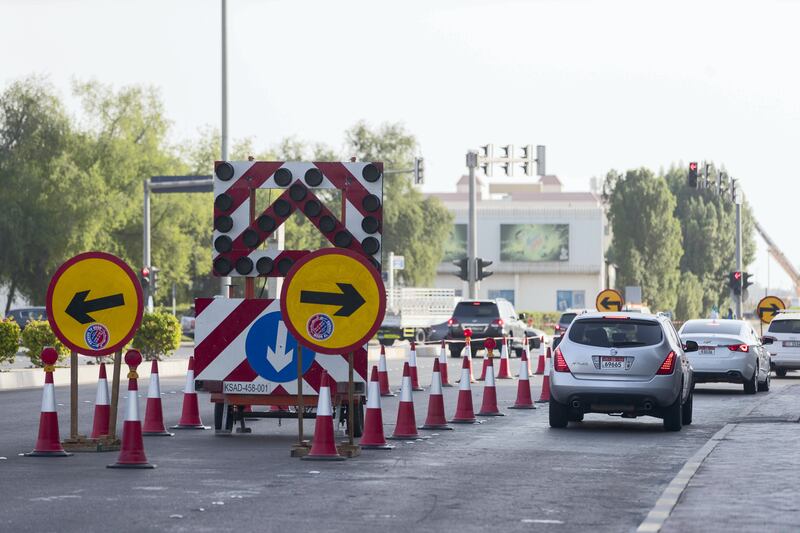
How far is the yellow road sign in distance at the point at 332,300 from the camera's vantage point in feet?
51.2

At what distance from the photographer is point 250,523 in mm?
10836

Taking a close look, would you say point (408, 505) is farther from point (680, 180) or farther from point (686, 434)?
point (680, 180)

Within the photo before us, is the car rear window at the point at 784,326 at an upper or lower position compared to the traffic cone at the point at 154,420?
upper

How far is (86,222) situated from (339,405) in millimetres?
52029

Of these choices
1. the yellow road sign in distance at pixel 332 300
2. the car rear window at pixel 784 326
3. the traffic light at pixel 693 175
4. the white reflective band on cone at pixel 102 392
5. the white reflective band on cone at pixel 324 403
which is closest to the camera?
the white reflective band on cone at pixel 324 403

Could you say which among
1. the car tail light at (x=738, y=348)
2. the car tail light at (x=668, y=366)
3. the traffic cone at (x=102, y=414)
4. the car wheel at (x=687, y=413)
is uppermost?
the car tail light at (x=738, y=348)

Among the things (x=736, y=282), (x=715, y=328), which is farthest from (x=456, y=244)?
(x=715, y=328)

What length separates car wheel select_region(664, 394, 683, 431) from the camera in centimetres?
2005

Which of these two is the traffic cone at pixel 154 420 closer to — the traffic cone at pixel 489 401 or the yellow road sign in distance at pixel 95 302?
the yellow road sign in distance at pixel 95 302

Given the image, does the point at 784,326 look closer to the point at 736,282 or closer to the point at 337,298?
the point at 736,282

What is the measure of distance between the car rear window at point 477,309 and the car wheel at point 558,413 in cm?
2983

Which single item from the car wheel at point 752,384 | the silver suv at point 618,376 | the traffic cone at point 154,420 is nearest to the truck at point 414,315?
the car wheel at point 752,384

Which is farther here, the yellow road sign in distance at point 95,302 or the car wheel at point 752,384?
the car wheel at point 752,384

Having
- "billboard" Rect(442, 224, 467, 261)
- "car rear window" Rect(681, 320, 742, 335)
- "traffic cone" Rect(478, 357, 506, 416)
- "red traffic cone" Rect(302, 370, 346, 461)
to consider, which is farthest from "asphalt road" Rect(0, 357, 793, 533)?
"billboard" Rect(442, 224, 467, 261)
